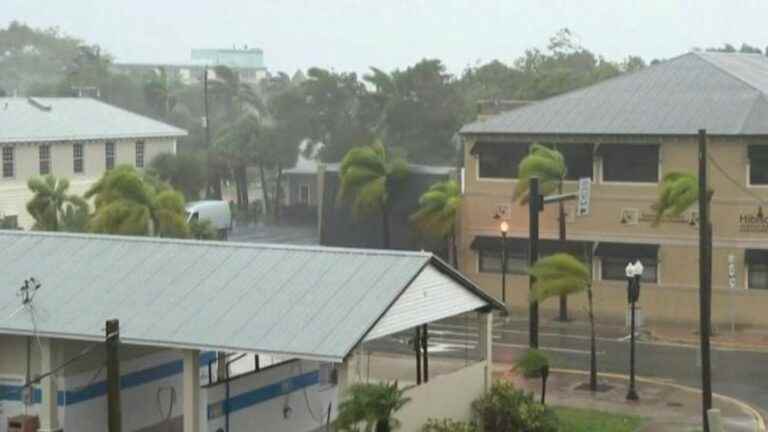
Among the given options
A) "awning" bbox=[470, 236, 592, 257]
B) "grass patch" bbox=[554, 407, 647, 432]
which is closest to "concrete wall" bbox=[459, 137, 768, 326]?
"awning" bbox=[470, 236, 592, 257]

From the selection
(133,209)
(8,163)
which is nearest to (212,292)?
(133,209)

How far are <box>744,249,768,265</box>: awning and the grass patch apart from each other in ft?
49.4

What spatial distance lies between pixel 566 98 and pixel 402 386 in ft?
85.6

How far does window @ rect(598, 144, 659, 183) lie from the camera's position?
4725 cm

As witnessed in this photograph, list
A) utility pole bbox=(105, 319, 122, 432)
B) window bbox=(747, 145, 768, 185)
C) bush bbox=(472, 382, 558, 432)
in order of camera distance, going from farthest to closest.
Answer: window bbox=(747, 145, 768, 185) → bush bbox=(472, 382, 558, 432) → utility pole bbox=(105, 319, 122, 432)

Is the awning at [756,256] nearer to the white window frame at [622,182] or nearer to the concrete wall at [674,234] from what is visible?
the concrete wall at [674,234]

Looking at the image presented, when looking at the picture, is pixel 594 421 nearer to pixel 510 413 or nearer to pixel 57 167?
pixel 510 413

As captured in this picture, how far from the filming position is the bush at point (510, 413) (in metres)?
27.3

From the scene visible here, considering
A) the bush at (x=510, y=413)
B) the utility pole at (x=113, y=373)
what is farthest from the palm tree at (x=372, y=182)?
the utility pole at (x=113, y=373)

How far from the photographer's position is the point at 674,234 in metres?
46.9

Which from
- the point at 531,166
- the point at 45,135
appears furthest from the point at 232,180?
the point at 531,166

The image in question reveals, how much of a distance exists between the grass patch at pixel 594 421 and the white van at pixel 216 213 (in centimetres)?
3454

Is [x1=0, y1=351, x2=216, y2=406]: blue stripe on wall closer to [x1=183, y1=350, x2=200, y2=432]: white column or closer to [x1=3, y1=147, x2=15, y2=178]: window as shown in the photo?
[x1=183, y1=350, x2=200, y2=432]: white column

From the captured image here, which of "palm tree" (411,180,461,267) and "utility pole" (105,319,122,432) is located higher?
"palm tree" (411,180,461,267)
